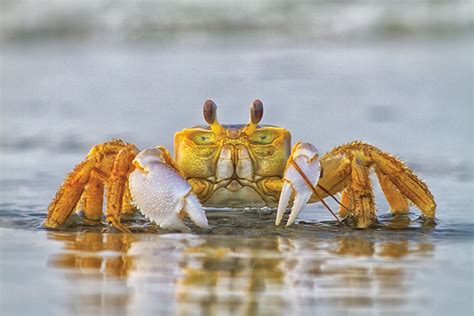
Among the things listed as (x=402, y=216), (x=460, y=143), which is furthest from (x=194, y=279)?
(x=460, y=143)

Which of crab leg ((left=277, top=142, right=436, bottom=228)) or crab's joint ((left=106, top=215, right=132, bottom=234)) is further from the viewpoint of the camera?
crab leg ((left=277, top=142, right=436, bottom=228))

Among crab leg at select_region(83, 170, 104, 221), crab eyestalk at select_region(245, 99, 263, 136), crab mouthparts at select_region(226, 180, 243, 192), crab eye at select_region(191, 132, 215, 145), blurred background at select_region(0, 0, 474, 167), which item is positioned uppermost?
blurred background at select_region(0, 0, 474, 167)

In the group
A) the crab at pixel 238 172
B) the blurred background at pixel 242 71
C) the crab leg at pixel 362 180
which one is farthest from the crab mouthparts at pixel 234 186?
the blurred background at pixel 242 71

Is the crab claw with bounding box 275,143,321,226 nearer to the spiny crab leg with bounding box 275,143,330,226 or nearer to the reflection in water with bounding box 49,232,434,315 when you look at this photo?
the spiny crab leg with bounding box 275,143,330,226

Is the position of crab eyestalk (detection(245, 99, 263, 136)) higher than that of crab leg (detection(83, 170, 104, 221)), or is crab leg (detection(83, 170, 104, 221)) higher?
crab eyestalk (detection(245, 99, 263, 136))

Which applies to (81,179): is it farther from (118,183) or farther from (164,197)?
(164,197)

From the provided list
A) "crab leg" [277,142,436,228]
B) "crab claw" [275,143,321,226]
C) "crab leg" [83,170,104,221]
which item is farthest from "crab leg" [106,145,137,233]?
"crab leg" [277,142,436,228]

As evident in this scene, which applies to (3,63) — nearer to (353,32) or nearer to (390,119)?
(353,32)

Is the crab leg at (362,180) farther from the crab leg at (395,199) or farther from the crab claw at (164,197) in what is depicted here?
the crab claw at (164,197)
